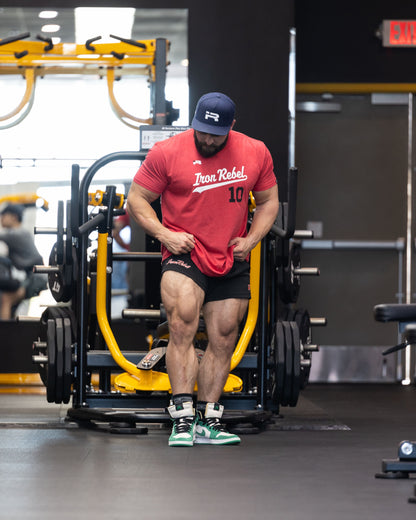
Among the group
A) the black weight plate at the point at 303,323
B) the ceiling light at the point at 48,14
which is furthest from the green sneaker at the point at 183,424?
the ceiling light at the point at 48,14

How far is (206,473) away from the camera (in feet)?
11.3

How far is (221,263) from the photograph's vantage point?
4.32 meters

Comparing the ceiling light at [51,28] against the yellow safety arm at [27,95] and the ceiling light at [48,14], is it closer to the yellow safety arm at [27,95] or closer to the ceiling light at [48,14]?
the ceiling light at [48,14]

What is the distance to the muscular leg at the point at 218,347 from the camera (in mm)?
4375

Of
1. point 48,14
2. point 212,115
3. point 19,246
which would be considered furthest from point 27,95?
point 212,115

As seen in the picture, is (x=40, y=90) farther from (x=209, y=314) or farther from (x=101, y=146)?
(x=209, y=314)

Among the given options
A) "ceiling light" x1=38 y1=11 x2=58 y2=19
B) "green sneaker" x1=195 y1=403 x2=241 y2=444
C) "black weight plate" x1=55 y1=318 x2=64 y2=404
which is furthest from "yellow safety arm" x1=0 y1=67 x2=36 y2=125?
"green sneaker" x1=195 y1=403 x2=241 y2=444

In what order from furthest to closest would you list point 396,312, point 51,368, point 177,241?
point 51,368, point 177,241, point 396,312

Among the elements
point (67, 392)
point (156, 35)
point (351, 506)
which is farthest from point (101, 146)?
point (351, 506)

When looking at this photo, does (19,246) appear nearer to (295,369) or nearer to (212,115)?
(295,369)

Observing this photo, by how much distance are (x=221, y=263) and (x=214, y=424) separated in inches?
28.3

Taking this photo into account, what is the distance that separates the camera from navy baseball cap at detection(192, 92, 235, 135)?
4086 mm

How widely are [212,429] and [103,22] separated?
386cm

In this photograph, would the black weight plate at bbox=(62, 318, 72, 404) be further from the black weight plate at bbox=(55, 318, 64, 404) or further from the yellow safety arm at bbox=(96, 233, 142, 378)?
the yellow safety arm at bbox=(96, 233, 142, 378)
